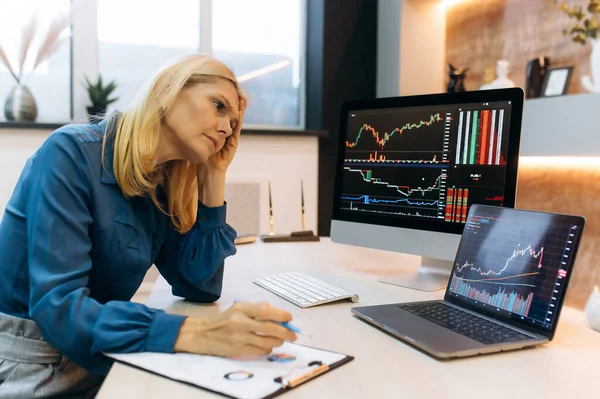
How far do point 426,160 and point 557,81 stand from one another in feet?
4.04

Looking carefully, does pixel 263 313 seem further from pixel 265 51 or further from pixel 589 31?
pixel 265 51

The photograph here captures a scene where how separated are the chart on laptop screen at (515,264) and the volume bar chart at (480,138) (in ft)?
0.63

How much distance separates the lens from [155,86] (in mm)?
1030

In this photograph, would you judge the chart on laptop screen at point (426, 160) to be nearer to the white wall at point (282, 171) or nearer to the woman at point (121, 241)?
the woman at point (121, 241)

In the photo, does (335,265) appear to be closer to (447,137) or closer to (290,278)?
(290,278)

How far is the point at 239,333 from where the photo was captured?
0.75 m

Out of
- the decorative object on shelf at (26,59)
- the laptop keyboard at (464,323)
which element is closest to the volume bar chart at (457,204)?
the laptop keyboard at (464,323)

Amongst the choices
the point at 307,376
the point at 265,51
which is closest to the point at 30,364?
the point at 307,376

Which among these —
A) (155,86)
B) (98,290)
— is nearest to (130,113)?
(155,86)

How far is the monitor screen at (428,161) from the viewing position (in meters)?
1.16

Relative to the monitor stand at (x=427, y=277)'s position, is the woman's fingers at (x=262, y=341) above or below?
above

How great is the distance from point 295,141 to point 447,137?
1.75 metres

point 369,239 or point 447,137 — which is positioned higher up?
point 447,137

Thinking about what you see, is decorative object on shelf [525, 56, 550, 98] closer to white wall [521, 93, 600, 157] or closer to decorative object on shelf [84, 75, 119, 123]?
white wall [521, 93, 600, 157]
